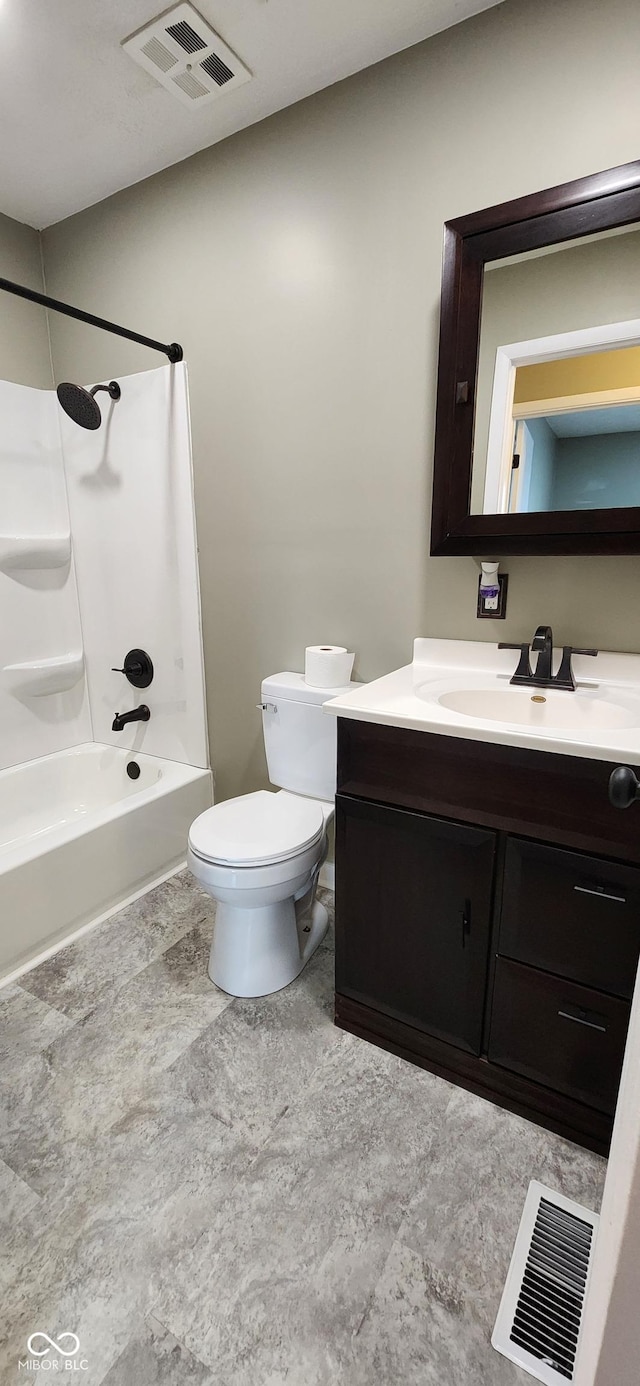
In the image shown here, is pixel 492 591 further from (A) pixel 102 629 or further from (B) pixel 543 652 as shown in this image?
(A) pixel 102 629

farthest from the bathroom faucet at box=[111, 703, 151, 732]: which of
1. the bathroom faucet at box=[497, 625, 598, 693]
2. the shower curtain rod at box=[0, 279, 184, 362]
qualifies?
the bathroom faucet at box=[497, 625, 598, 693]

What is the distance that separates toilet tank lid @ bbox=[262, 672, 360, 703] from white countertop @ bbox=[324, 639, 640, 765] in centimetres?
23

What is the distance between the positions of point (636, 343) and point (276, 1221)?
198 cm

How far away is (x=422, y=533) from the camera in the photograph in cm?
174

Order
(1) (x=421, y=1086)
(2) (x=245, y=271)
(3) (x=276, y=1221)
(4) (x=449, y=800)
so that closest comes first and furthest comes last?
(3) (x=276, y=1221), (4) (x=449, y=800), (1) (x=421, y=1086), (2) (x=245, y=271)

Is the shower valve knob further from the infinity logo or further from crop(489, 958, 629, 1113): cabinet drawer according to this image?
the infinity logo

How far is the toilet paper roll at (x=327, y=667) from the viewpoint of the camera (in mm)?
1847

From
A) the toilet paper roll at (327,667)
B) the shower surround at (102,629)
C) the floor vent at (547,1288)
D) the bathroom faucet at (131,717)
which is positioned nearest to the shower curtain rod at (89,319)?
the shower surround at (102,629)

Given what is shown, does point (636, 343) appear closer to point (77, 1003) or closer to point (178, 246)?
point (178, 246)

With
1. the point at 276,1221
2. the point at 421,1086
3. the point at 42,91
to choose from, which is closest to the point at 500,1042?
the point at 421,1086

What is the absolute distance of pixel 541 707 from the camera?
145 cm

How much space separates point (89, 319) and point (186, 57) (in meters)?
0.69

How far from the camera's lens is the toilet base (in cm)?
165

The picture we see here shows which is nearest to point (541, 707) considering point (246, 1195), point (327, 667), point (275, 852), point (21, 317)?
point (327, 667)
